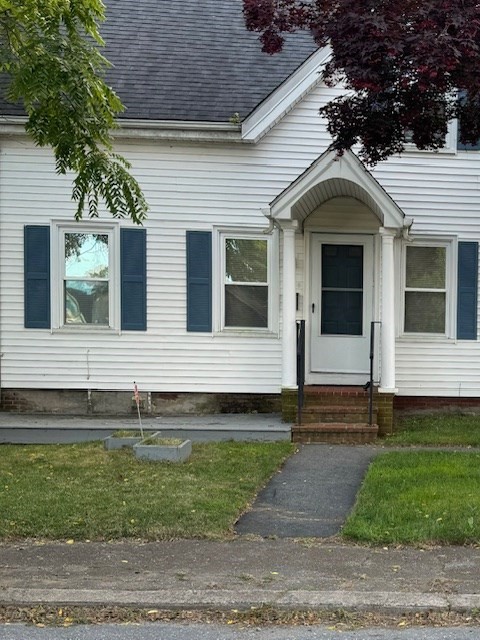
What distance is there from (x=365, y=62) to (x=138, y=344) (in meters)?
5.97

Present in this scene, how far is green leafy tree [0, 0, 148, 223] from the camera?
6.20m

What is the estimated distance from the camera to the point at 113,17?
12555 millimetres

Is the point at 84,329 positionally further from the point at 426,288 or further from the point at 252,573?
the point at 252,573

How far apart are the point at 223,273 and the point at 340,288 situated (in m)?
1.89

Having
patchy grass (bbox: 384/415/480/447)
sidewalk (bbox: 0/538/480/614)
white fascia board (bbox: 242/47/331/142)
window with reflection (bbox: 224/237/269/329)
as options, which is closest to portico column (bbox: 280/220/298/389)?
window with reflection (bbox: 224/237/269/329)

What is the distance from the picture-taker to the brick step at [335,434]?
9.34 m

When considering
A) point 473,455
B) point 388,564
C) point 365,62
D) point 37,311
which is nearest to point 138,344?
point 37,311

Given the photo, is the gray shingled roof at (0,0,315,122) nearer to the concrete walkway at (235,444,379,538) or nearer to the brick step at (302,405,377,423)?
the brick step at (302,405,377,423)

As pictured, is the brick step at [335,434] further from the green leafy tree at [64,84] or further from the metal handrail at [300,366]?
the green leafy tree at [64,84]

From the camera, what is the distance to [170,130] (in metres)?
10.7

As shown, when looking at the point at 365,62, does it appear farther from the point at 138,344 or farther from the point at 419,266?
the point at 138,344

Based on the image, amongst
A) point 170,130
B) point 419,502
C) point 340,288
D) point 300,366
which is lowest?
point 419,502

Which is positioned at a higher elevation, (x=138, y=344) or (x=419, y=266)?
(x=419, y=266)

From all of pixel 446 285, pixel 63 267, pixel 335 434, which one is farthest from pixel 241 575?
pixel 446 285
